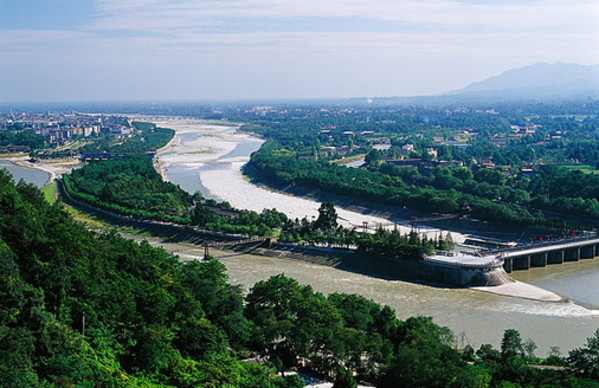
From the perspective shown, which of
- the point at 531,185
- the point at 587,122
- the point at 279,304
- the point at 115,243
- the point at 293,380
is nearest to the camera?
the point at 293,380


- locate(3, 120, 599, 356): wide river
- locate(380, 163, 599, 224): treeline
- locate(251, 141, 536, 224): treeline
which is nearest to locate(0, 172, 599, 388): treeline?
locate(3, 120, 599, 356): wide river

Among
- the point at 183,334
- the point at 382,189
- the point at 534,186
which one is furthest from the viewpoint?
the point at 534,186

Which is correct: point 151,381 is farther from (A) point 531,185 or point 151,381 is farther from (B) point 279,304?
(A) point 531,185

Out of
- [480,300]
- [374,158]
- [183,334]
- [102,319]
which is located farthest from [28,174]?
[183,334]

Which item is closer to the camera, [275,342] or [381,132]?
[275,342]

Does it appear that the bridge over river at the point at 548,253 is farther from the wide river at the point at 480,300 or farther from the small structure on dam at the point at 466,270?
the small structure on dam at the point at 466,270

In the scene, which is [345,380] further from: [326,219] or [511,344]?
[326,219]

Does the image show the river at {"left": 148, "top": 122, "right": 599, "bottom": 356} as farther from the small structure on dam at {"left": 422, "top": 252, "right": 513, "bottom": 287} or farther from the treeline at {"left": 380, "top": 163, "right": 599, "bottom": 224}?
the treeline at {"left": 380, "top": 163, "right": 599, "bottom": 224}

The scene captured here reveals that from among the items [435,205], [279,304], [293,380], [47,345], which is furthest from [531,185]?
[47,345]
